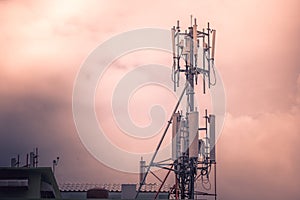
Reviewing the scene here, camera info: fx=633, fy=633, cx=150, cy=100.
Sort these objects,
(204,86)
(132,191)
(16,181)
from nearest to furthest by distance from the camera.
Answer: (16,181) < (204,86) < (132,191)

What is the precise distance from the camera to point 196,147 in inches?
1832

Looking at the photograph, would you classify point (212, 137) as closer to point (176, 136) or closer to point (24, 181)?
point (176, 136)

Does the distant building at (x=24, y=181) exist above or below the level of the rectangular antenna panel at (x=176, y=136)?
below

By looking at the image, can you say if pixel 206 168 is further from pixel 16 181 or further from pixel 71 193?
pixel 71 193

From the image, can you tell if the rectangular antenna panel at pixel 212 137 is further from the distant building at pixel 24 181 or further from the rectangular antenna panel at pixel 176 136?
the distant building at pixel 24 181

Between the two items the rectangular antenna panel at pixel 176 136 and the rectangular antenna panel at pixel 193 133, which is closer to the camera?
the rectangular antenna panel at pixel 193 133

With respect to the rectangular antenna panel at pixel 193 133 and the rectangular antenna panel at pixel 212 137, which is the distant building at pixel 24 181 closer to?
the rectangular antenna panel at pixel 193 133

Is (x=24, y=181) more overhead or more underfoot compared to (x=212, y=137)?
more underfoot

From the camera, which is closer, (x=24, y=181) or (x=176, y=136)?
(x=24, y=181)

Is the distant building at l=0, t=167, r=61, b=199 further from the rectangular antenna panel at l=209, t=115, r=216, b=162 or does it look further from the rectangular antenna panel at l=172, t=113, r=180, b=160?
the rectangular antenna panel at l=209, t=115, r=216, b=162

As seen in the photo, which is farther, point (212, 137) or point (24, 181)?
point (212, 137)

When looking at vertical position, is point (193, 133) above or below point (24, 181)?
above

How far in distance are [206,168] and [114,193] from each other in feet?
72.4

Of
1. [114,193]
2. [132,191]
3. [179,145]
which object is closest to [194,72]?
[179,145]
